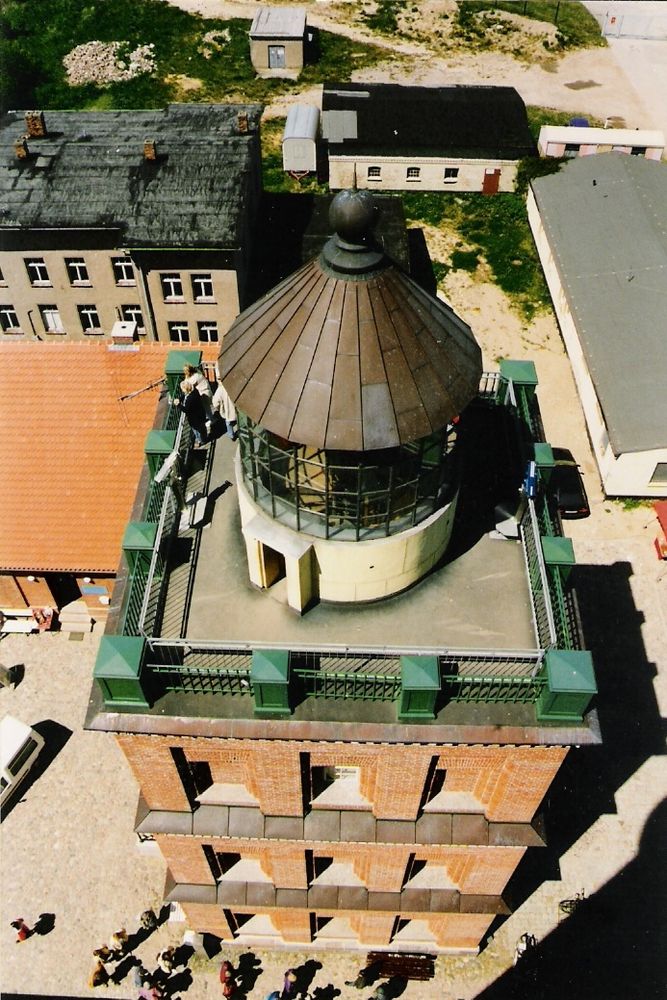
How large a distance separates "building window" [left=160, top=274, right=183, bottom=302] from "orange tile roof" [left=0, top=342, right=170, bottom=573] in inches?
512

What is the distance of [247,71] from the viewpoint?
7438 centimetres

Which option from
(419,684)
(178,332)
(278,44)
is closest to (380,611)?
(419,684)

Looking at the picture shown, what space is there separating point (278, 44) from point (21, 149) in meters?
41.2

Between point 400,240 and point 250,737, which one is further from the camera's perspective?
A: point 400,240

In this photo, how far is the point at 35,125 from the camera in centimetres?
4319

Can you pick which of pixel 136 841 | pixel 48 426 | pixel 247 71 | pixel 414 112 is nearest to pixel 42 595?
pixel 48 426

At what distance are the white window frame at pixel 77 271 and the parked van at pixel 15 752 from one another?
2440 cm

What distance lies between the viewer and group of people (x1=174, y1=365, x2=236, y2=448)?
66.5ft

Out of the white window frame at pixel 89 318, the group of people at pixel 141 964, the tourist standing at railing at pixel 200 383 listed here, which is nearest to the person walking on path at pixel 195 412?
the tourist standing at railing at pixel 200 383

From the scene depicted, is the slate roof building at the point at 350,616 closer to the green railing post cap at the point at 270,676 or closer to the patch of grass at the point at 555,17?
the green railing post cap at the point at 270,676

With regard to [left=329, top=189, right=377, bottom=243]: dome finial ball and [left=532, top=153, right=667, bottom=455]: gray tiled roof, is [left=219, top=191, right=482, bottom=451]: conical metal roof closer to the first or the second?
[left=329, top=189, right=377, bottom=243]: dome finial ball

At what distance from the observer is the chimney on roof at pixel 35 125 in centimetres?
4303

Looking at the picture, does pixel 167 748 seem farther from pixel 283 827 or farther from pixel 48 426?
pixel 48 426

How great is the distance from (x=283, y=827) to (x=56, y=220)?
110 feet
